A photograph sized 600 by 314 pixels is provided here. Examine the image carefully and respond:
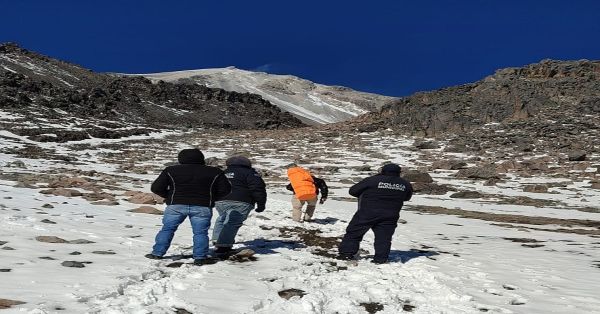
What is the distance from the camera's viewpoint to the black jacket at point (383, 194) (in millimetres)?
9180

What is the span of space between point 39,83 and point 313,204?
8991 cm

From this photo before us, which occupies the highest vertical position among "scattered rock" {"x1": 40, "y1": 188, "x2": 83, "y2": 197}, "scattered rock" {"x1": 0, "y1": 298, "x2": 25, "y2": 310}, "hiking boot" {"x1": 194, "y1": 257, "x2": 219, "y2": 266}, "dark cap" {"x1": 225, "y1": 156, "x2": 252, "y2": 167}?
"dark cap" {"x1": 225, "y1": 156, "x2": 252, "y2": 167}

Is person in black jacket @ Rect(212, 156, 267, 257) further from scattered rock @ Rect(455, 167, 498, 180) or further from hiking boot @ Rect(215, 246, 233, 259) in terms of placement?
Answer: scattered rock @ Rect(455, 167, 498, 180)

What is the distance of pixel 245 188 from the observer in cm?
919

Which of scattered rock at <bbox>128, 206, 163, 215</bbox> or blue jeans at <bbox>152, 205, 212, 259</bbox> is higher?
blue jeans at <bbox>152, 205, 212, 259</bbox>

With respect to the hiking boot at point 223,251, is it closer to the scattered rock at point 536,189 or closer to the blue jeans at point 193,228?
the blue jeans at point 193,228

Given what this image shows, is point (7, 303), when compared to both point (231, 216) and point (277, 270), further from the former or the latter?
point (231, 216)

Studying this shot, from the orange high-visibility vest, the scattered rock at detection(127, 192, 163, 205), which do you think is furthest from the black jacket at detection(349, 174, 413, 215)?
the scattered rock at detection(127, 192, 163, 205)

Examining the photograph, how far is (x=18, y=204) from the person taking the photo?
1166cm

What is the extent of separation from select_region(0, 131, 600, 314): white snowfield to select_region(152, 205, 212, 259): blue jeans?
0.27 m

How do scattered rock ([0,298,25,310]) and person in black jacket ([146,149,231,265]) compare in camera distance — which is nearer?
scattered rock ([0,298,25,310])

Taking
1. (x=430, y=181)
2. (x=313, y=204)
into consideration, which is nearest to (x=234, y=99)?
(x=430, y=181)

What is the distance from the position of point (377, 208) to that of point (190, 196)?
10.9 feet

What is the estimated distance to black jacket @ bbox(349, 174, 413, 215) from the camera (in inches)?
361
